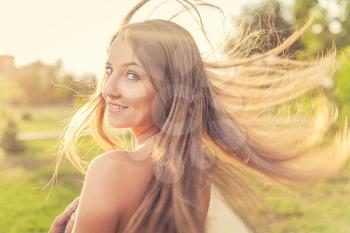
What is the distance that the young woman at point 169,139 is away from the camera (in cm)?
188

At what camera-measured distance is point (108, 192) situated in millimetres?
1838

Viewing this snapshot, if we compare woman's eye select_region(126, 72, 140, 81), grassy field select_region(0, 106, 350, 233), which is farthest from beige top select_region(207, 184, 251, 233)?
grassy field select_region(0, 106, 350, 233)

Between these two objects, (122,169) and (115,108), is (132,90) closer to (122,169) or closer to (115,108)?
(115,108)

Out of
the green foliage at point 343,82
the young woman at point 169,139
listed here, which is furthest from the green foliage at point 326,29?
the young woman at point 169,139

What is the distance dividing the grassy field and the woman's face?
2.02m

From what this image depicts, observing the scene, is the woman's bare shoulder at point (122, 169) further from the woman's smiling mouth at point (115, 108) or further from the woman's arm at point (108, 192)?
the woman's smiling mouth at point (115, 108)

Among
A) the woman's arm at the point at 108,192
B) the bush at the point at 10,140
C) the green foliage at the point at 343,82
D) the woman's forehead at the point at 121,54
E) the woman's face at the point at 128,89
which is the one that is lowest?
the bush at the point at 10,140

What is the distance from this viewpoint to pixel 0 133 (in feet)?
26.8

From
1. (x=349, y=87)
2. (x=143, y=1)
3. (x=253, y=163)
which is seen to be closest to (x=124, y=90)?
(x=143, y=1)

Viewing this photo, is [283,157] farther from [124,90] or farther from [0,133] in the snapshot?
[0,133]

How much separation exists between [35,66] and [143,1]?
25.3 ft

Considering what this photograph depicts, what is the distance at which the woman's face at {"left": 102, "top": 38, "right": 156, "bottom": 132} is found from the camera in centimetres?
198

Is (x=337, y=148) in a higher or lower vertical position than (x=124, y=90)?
higher

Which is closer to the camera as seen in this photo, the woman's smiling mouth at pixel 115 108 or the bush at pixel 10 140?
the woman's smiling mouth at pixel 115 108
